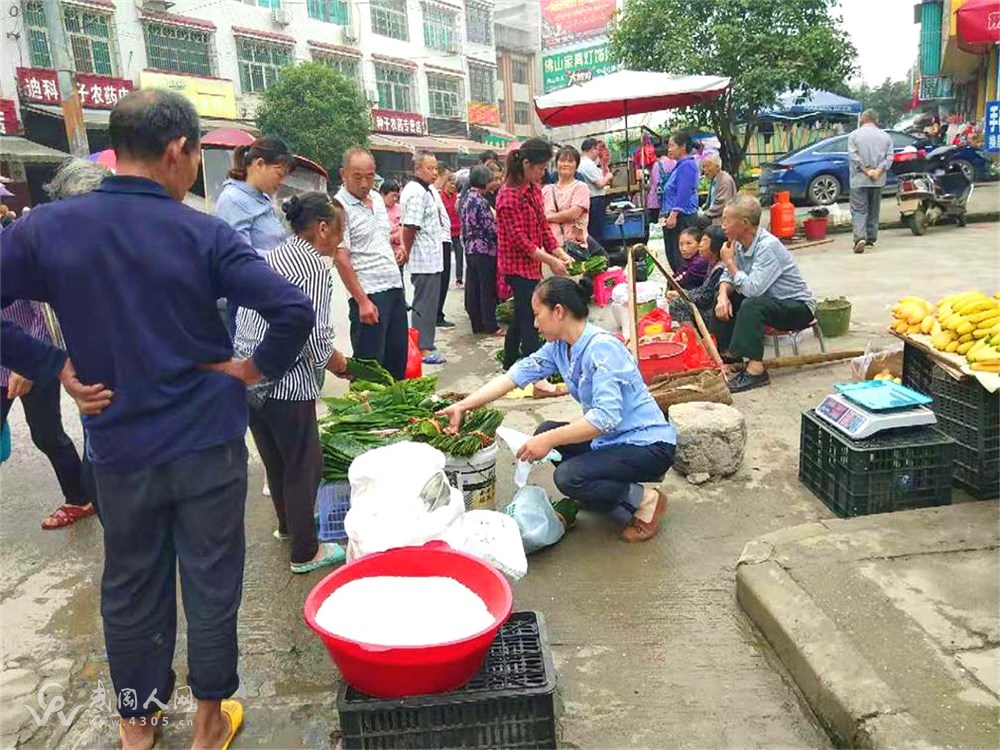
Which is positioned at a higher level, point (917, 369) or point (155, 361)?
point (155, 361)

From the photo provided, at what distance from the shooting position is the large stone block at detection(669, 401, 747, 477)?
4.12 m

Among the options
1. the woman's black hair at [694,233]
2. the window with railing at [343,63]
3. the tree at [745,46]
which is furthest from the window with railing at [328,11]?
the woman's black hair at [694,233]

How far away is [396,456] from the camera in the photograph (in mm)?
2701

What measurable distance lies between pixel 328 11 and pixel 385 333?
3089cm

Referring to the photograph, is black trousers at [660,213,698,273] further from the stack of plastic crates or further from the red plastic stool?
the stack of plastic crates

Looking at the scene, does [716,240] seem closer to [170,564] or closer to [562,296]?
[562,296]

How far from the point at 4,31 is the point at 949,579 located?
2415cm

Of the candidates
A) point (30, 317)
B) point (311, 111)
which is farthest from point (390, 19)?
point (30, 317)

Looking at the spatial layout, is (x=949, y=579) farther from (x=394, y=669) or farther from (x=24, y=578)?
(x=24, y=578)

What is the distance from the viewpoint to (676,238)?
9508 millimetres

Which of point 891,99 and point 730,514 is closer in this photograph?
point 730,514


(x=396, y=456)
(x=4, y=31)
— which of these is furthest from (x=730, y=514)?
(x=4, y=31)

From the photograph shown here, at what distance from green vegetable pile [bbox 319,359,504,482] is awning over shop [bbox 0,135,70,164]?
17521mm

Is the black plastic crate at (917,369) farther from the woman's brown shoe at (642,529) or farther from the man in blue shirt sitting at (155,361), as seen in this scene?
the man in blue shirt sitting at (155,361)
